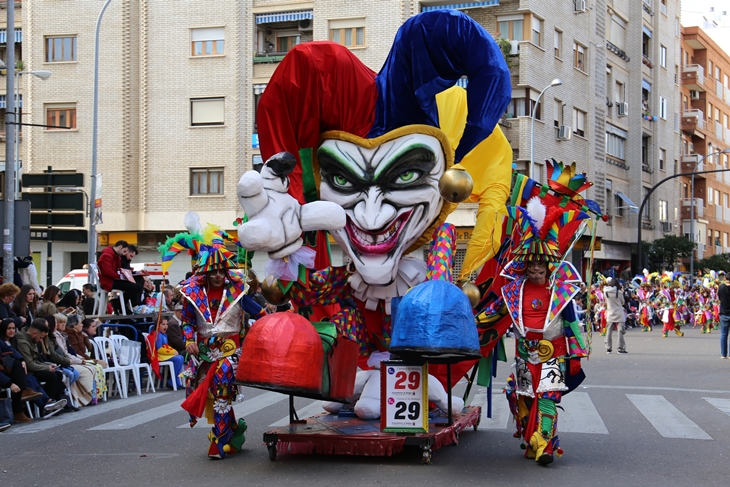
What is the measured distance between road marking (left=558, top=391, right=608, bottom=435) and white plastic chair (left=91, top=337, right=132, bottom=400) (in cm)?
610

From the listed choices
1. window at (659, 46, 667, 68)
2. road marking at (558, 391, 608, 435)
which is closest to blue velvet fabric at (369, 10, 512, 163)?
road marking at (558, 391, 608, 435)

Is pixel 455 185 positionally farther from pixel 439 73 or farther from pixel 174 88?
pixel 174 88

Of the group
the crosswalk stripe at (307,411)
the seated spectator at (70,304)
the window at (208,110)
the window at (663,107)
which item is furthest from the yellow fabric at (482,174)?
the window at (663,107)

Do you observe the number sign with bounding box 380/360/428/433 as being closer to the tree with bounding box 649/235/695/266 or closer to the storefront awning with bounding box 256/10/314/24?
the storefront awning with bounding box 256/10/314/24

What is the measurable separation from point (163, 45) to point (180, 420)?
83.3 ft

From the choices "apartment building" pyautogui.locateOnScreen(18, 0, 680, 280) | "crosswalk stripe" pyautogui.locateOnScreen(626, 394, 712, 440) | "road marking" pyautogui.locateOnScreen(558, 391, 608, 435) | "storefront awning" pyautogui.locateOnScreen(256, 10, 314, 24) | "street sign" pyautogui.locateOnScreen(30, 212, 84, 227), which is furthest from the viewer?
"apartment building" pyautogui.locateOnScreen(18, 0, 680, 280)

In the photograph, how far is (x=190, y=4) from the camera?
1337 inches

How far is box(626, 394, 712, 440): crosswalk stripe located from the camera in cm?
950

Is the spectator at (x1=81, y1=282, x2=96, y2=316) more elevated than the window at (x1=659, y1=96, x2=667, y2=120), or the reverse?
the window at (x1=659, y1=96, x2=667, y2=120)

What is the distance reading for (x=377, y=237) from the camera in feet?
26.2

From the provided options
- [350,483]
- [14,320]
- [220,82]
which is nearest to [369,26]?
[220,82]

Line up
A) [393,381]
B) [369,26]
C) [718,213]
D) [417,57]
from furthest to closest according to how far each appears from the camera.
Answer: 1. [718,213]
2. [369,26]
3. [417,57]
4. [393,381]

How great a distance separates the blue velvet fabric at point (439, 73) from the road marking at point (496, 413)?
10.2 feet

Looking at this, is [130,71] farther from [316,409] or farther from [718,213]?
[718,213]
